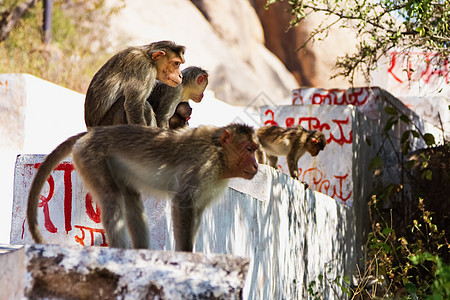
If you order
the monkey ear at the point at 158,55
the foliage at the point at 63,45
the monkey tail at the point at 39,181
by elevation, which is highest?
the foliage at the point at 63,45

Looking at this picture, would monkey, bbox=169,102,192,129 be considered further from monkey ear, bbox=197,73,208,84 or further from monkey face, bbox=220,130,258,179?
monkey face, bbox=220,130,258,179

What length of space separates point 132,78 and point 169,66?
25cm

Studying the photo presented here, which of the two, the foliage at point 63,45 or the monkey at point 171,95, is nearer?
the monkey at point 171,95

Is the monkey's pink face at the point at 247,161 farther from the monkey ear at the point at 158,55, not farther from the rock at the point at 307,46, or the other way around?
the rock at the point at 307,46

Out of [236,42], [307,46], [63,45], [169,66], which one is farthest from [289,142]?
[307,46]

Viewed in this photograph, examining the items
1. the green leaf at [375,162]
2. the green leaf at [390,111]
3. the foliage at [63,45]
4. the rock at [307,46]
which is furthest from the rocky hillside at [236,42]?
the green leaf at [375,162]

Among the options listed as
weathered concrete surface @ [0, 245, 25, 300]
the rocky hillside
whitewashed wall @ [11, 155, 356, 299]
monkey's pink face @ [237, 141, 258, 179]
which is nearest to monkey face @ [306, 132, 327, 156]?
whitewashed wall @ [11, 155, 356, 299]

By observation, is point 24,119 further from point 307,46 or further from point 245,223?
point 307,46

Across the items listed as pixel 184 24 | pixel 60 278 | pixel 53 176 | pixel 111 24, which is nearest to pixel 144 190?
pixel 60 278

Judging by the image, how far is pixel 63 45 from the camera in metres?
20.5

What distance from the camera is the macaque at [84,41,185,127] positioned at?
164 inches

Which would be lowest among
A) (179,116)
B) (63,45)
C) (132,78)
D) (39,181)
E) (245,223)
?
(245,223)

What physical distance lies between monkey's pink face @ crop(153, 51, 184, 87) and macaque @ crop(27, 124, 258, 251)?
2.74 ft

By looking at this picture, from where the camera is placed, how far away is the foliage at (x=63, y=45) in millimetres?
16062
